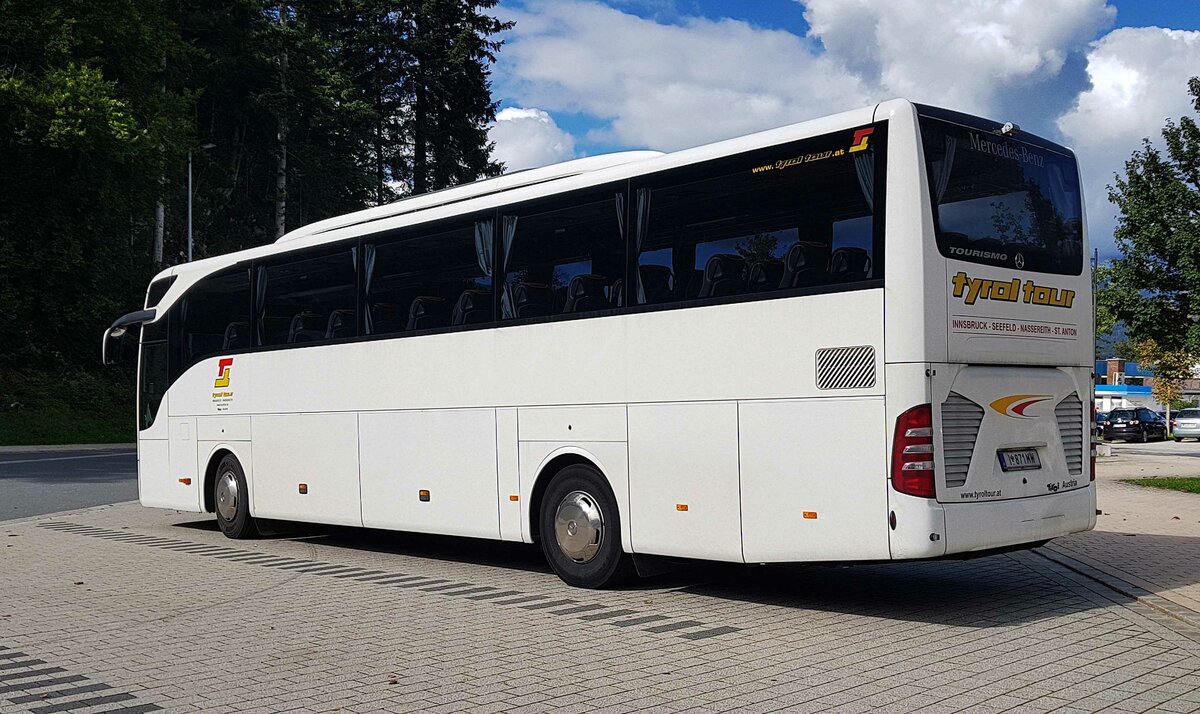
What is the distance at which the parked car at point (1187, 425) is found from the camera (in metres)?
58.9

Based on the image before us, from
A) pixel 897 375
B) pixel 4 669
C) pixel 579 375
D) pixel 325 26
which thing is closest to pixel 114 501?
pixel 579 375

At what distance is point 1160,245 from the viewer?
23.2 m

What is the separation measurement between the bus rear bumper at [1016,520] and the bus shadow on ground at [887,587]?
1.85 feet

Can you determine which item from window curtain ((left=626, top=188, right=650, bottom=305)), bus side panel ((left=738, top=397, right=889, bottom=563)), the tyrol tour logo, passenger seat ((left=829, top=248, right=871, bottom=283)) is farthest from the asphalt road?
passenger seat ((left=829, top=248, right=871, bottom=283))

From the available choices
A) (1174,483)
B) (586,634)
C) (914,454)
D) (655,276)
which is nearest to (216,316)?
(655,276)

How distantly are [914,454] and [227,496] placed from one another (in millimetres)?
10057

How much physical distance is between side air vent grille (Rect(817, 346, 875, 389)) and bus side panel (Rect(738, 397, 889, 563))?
12 cm

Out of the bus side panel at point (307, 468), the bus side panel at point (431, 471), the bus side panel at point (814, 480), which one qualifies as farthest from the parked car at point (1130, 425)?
the bus side panel at point (814, 480)

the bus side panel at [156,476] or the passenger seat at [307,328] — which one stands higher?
the passenger seat at [307,328]

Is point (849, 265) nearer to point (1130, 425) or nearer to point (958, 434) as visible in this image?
point (958, 434)

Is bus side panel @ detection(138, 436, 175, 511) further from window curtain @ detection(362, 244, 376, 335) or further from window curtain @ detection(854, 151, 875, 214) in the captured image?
window curtain @ detection(854, 151, 875, 214)

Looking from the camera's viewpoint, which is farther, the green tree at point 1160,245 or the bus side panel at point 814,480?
the green tree at point 1160,245

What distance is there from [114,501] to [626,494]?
13377 millimetres

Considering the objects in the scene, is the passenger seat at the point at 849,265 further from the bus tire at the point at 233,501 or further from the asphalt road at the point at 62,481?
the asphalt road at the point at 62,481
